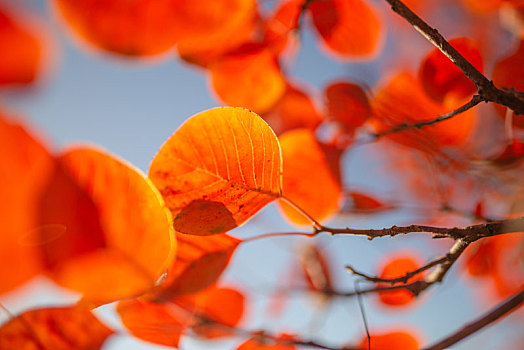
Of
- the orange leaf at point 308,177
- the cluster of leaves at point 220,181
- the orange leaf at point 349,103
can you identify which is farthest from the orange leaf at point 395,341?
the orange leaf at point 349,103

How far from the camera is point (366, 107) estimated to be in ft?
3.11

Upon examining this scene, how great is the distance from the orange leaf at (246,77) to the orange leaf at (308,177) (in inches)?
7.4

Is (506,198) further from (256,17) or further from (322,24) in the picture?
(256,17)

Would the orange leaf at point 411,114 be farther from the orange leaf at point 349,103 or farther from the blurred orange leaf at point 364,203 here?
the blurred orange leaf at point 364,203

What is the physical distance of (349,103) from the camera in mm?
954

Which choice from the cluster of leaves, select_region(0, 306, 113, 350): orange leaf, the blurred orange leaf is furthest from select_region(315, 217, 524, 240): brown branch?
the blurred orange leaf

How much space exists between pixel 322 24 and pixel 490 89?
612mm

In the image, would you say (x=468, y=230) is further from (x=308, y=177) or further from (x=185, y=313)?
(x=185, y=313)

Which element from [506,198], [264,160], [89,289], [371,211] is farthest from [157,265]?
[506,198]

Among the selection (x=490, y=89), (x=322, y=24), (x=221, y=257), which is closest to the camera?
(x=490, y=89)

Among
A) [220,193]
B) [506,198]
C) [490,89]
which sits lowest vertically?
[220,193]

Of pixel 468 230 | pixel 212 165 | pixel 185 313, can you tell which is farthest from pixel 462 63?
pixel 185 313

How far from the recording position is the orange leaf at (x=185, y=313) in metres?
0.62

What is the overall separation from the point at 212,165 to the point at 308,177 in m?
0.44
